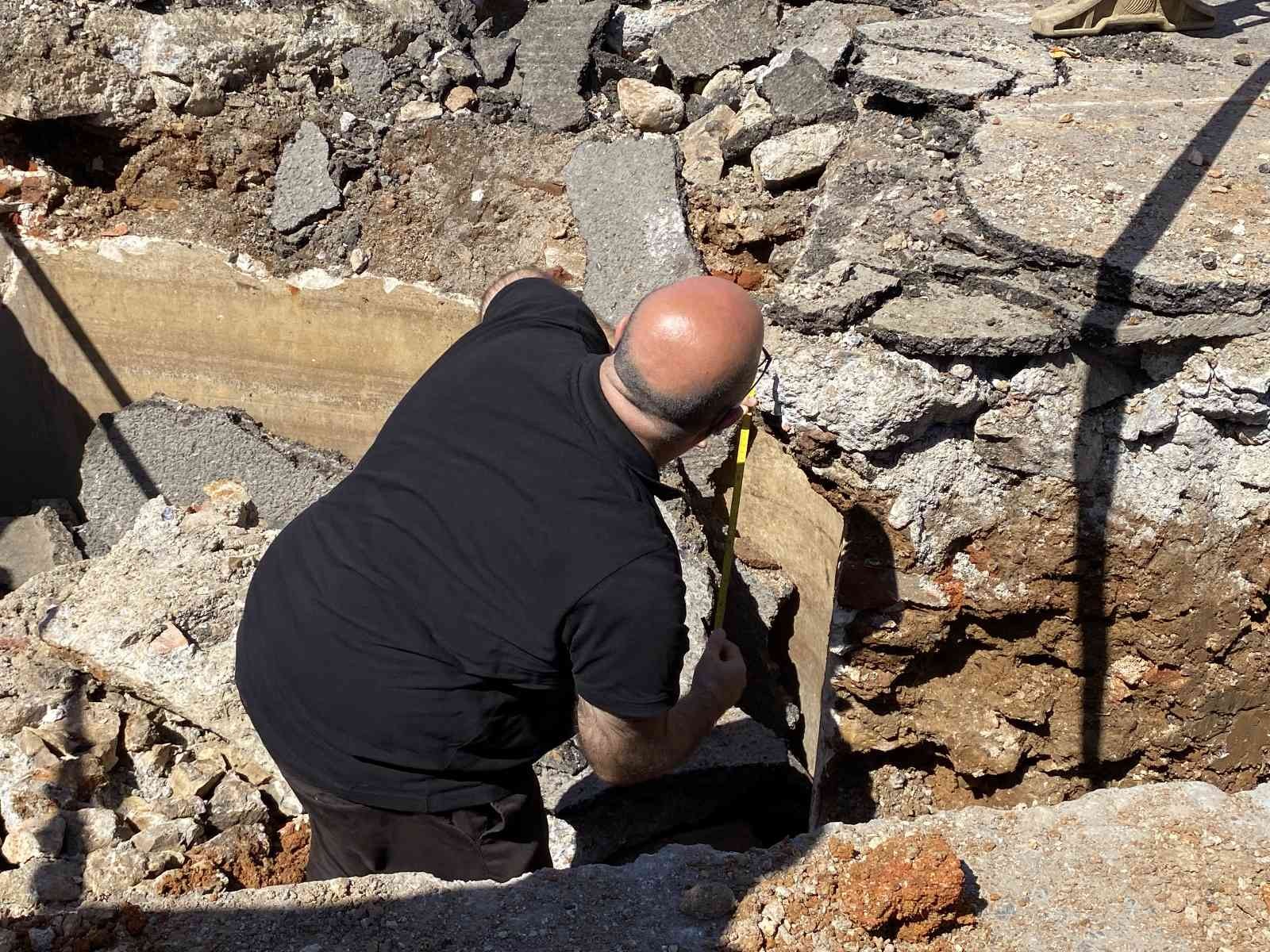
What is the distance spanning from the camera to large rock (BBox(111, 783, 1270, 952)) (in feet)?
5.72

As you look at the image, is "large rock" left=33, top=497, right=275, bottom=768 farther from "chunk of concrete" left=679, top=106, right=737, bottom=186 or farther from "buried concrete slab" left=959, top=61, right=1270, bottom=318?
"buried concrete slab" left=959, top=61, right=1270, bottom=318

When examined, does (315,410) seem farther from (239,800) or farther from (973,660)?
(973,660)

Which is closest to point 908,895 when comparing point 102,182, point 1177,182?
point 1177,182

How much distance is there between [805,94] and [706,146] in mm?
414

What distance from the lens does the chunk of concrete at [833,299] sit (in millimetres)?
2963

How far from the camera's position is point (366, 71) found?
15.0ft

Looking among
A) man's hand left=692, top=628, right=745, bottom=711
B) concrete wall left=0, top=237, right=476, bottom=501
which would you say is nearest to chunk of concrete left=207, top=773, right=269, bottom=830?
man's hand left=692, top=628, right=745, bottom=711

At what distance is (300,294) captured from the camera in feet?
14.5

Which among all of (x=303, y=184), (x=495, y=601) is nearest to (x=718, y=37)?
(x=303, y=184)

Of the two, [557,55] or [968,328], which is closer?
[968,328]

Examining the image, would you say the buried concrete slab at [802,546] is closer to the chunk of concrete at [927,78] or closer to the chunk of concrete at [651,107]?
the chunk of concrete at [927,78]

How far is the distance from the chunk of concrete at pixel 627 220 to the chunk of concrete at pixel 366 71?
37.5 inches

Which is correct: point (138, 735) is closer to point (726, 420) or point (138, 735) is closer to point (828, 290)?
point (726, 420)

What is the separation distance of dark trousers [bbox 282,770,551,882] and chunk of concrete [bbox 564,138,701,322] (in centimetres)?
204
